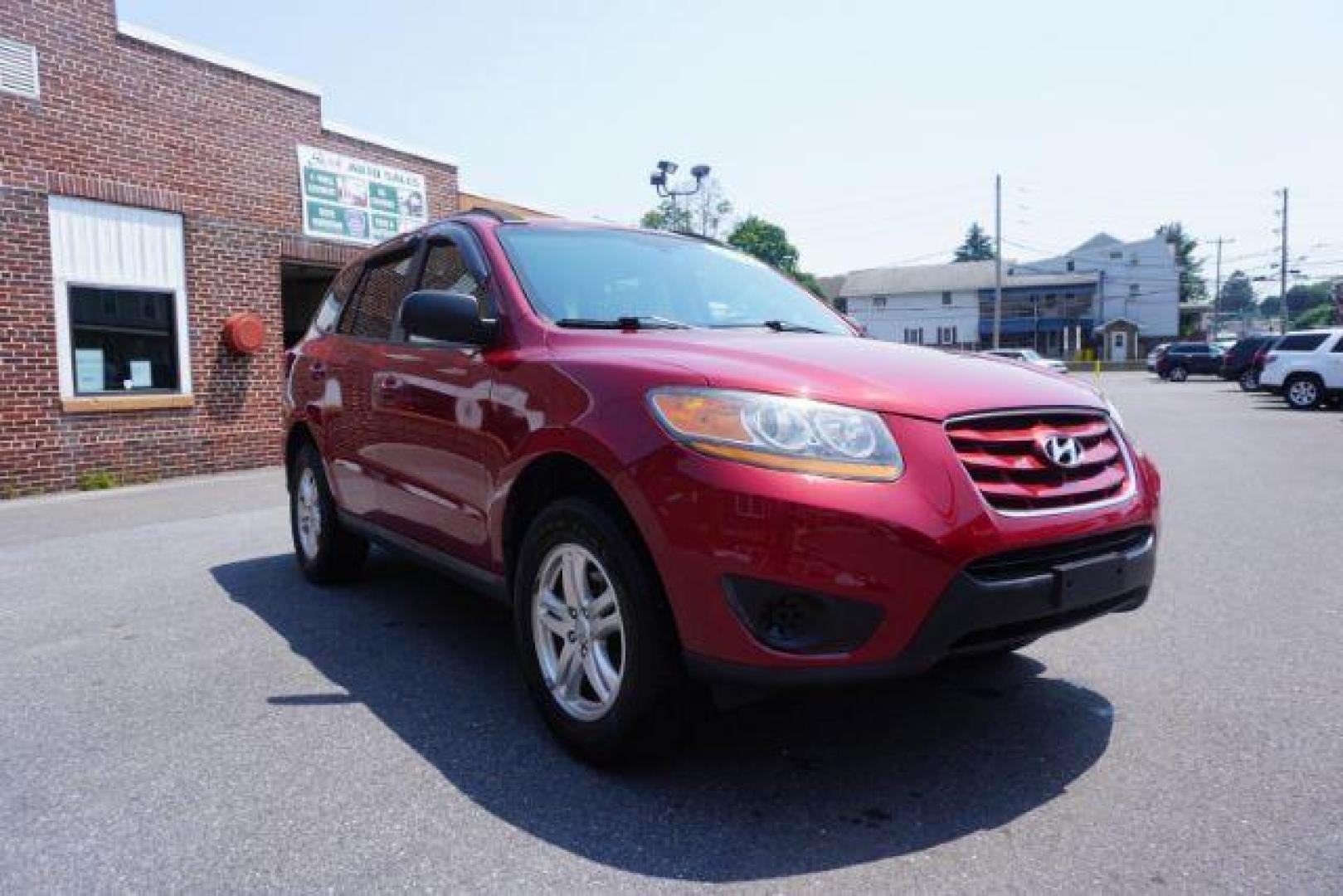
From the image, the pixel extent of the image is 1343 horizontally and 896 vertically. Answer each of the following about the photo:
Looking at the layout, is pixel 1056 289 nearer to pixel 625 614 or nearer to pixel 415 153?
pixel 415 153

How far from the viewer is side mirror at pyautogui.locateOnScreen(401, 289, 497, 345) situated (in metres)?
3.22

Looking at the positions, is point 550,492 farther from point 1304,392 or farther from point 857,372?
point 1304,392

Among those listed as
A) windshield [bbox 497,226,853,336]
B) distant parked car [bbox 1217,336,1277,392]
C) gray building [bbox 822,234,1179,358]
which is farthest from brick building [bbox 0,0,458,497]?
gray building [bbox 822,234,1179,358]

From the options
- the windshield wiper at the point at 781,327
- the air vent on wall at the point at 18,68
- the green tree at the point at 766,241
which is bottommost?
the windshield wiper at the point at 781,327

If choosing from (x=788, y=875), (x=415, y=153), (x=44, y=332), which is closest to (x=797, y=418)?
(x=788, y=875)

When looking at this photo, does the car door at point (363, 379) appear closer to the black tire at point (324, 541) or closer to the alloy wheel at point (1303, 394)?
the black tire at point (324, 541)

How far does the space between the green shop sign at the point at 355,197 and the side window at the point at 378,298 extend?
894 cm

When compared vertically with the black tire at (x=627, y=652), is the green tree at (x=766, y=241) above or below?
above

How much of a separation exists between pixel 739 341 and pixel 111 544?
5852mm

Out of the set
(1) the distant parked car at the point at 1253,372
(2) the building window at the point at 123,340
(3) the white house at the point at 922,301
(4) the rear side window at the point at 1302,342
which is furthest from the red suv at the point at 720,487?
(3) the white house at the point at 922,301

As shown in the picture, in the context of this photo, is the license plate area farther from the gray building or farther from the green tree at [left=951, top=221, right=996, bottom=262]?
the green tree at [left=951, top=221, right=996, bottom=262]

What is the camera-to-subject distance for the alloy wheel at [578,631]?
2779mm

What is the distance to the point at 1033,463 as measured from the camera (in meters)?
2.61

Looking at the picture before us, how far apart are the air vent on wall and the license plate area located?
11.5 meters
